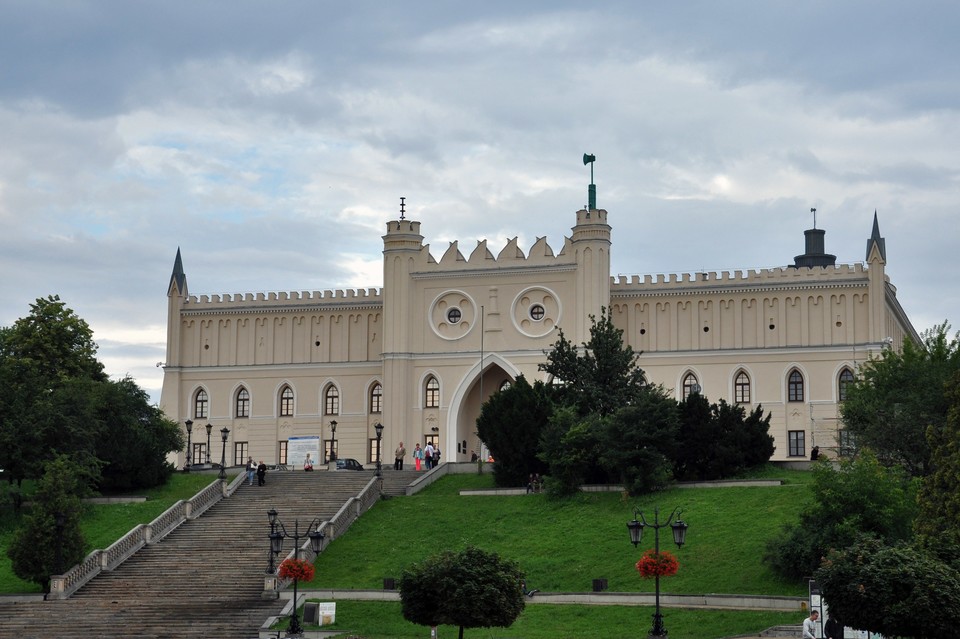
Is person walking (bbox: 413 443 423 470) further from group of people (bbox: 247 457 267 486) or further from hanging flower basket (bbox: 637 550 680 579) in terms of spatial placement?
hanging flower basket (bbox: 637 550 680 579)

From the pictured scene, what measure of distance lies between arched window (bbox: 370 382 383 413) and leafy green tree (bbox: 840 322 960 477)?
21703mm

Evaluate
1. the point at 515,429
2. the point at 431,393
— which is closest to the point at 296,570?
the point at 515,429

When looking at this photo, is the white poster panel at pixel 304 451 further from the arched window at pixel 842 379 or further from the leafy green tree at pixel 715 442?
the arched window at pixel 842 379

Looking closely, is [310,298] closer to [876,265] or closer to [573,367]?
[573,367]

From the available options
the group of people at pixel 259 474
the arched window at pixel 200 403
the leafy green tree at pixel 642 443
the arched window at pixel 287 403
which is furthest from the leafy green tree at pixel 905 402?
the arched window at pixel 200 403

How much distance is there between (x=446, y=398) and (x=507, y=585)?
31133 mm

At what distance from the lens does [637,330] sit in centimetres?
6266

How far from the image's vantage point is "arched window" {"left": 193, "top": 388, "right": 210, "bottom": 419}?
67.8 m

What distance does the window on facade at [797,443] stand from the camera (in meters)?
59.6

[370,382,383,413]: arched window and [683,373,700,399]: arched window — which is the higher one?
[683,373,700,399]: arched window

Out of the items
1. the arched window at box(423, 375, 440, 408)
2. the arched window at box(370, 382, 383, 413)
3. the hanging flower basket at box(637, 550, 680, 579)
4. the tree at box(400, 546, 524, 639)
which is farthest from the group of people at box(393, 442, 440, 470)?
the tree at box(400, 546, 524, 639)

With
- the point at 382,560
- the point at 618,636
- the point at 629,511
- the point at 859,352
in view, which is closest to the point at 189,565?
the point at 382,560

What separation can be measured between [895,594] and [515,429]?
1046 inches

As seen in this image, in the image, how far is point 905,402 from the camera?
152 ft
